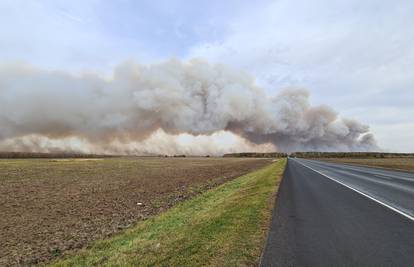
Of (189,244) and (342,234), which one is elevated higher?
(342,234)

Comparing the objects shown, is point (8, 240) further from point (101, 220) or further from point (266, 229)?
point (266, 229)

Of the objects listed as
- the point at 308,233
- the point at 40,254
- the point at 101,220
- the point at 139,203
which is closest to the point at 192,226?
the point at 308,233

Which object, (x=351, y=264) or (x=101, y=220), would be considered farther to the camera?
(x=101, y=220)

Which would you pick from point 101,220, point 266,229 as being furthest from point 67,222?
point 266,229

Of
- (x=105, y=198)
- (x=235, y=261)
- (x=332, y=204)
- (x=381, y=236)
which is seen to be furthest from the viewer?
(x=105, y=198)

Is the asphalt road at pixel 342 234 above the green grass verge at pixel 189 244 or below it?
above

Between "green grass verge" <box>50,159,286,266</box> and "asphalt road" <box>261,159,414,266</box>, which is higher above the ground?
"asphalt road" <box>261,159,414,266</box>

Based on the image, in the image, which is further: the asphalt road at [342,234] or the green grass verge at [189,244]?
the green grass verge at [189,244]

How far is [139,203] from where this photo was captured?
18.4m

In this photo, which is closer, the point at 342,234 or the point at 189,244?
the point at 189,244

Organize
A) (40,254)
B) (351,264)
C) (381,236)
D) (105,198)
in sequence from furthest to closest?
(105,198)
(40,254)
(381,236)
(351,264)

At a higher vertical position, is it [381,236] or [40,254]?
[381,236]

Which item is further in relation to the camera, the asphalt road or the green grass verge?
the green grass verge

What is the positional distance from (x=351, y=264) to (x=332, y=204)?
7915 mm
